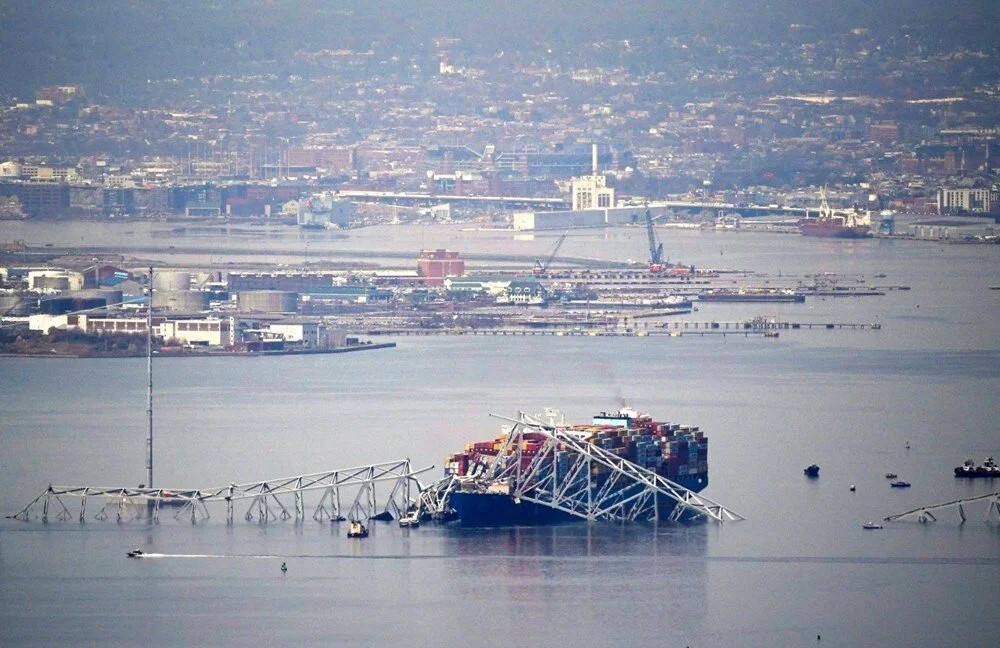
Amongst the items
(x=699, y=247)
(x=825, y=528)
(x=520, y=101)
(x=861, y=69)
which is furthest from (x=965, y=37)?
(x=825, y=528)

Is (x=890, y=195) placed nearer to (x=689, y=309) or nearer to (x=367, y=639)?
(x=689, y=309)

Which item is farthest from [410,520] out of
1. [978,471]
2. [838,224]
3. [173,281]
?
[838,224]

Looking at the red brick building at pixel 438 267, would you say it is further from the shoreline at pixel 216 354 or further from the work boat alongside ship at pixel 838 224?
the work boat alongside ship at pixel 838 224

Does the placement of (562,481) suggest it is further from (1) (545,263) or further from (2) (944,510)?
(1) (545,263)

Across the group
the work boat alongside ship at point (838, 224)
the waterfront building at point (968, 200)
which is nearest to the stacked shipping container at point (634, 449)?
the work boat alongside ship at point (838, 224)

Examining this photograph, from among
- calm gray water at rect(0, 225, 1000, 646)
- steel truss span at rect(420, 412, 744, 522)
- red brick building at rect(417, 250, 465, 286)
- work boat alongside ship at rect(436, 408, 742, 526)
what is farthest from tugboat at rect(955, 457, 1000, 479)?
red brick building at rect(417, 250, 465, 286)
